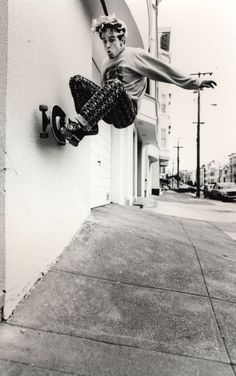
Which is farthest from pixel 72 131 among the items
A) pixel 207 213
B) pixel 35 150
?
pixel 207 213

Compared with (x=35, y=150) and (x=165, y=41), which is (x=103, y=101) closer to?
(x=35, y=150)

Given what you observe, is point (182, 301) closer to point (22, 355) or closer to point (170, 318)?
point (170, 318)

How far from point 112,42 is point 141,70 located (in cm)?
40

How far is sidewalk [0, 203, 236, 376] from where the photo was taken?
1.65 m

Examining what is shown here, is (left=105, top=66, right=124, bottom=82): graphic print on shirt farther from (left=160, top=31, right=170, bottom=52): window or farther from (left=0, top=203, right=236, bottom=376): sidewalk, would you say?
(left=160, top=31, right=170, bottom=52): window

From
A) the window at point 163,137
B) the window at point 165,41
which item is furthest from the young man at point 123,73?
the window at point 163,137

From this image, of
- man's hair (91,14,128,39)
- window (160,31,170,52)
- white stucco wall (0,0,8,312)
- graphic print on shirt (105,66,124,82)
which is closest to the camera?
white stucco wall (0,0,8,312)

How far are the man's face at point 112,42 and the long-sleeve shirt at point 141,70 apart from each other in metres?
0.04

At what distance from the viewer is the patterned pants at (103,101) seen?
2.52 meters

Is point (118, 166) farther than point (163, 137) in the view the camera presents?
No

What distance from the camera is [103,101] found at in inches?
100.0

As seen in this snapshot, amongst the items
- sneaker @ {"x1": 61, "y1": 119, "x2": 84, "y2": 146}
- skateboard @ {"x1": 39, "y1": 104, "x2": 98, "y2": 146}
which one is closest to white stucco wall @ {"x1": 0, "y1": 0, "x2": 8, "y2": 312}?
skateboard @ {"x1": 39, "y1": 104, "x2": 98, "y2": 146}

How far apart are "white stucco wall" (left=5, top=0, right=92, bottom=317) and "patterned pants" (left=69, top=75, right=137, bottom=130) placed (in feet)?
0.90

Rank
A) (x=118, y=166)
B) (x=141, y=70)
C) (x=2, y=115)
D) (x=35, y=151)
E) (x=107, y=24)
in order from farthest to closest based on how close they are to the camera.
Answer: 1. (x=118, y=166)
2. (x=141, y=70)
3. (x=107, y=24)
4. (x=35, y=151)
5. (x=2, y=115)
